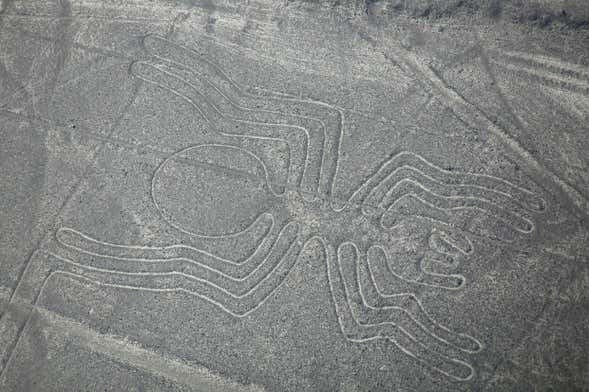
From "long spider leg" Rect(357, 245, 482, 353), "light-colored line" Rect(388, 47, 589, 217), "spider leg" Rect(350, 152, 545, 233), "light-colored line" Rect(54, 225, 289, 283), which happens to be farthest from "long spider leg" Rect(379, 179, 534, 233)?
"light-colored line" Rect(54, 225, 289, 283)

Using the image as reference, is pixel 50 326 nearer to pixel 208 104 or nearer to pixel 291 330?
pixel 291 330

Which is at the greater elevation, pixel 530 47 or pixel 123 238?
pixel 530 47

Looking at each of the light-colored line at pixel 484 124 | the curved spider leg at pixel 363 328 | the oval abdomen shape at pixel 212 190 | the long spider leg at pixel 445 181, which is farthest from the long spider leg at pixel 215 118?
the light-colored line at pixel 484 124

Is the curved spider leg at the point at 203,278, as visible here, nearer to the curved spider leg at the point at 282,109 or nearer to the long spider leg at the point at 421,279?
the curved spider leg at the point at 282,109

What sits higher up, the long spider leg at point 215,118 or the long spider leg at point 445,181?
the long spider leg at point 445,181

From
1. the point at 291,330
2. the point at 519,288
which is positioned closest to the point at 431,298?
the point at 519,288

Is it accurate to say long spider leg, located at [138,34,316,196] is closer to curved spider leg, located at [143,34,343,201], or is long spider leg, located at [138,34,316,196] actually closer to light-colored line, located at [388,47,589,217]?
curved spider leg, located at [143,34,343,201]
